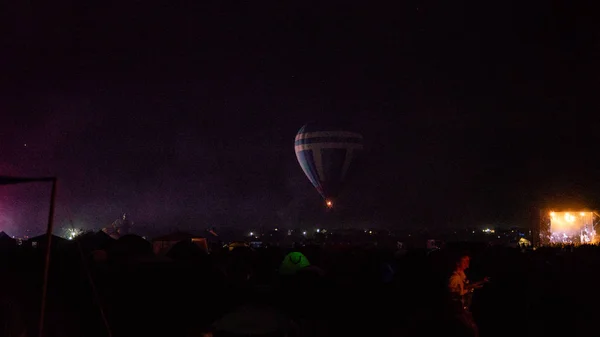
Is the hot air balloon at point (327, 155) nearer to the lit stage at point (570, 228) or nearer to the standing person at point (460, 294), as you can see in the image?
the lit stage at point (570, 228)

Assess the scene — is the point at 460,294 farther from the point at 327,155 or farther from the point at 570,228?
the point at 570,228

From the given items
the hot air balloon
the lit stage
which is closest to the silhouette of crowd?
the lit stage

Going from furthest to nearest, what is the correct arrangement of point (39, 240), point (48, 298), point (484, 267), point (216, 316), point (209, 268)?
1. point (39, 240)
2. point (484, 267)
3. point (209, 268)
4. point (216, 316)
5. point (48, 298)

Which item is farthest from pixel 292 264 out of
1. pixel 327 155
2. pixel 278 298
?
pixel 327 155

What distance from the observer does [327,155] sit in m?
53.3

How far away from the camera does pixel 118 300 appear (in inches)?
614

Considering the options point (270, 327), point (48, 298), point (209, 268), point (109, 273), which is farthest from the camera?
point (209, 268)

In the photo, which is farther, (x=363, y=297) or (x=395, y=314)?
(x=363, y=297)

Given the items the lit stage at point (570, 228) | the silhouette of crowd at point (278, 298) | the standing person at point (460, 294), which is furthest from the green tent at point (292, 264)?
the lit stage at point (570, 228)

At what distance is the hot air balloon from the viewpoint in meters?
53.3

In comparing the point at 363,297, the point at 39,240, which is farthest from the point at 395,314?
the point at 39,240

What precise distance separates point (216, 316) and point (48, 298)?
4191 mm

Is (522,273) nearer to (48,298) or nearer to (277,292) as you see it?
(277,292)

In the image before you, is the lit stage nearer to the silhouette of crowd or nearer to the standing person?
the silhouette of crowd
